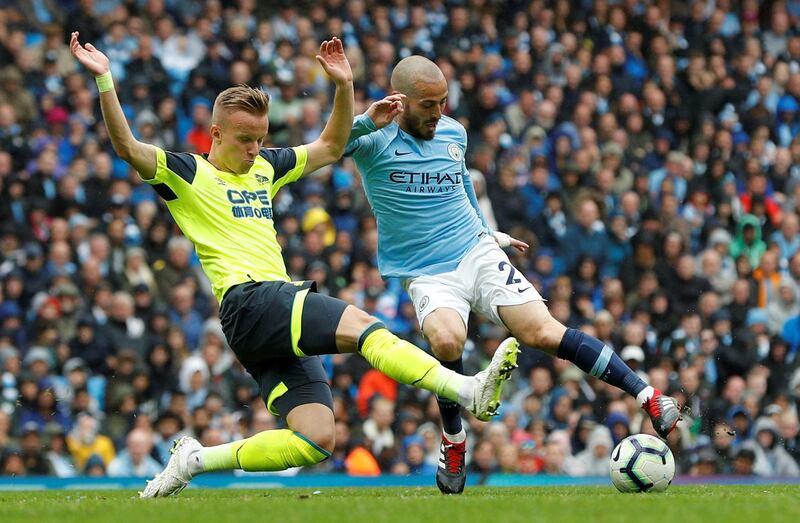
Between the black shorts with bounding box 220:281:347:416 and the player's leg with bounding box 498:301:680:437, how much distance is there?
1434 millimetres

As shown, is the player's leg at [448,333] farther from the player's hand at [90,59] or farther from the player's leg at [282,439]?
the player's hand at [90,59]

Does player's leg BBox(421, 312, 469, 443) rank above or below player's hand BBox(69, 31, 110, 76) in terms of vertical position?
below

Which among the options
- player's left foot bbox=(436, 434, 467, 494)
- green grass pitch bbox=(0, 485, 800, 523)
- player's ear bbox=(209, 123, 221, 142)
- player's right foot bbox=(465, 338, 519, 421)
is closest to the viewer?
green grass pitch bbox=(0, 485, 800, 523)

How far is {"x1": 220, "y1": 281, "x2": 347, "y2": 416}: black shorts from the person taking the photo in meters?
7.23

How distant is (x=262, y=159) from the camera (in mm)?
8242

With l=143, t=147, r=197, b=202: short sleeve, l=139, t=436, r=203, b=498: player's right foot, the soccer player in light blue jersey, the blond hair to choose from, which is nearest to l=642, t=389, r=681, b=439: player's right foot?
the soccer player in light blue jersey

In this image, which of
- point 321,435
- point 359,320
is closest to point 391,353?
point 359,320

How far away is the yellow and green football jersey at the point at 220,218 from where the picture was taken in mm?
7637

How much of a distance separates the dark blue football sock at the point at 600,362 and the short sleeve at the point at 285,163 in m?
2.03

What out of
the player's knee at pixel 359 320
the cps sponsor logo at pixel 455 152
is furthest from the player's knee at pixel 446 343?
the cps sponsor logo at pixel 455 152

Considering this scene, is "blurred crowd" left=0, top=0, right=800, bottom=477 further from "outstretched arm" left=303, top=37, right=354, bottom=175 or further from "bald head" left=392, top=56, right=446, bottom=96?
"bald head" left=392, top=56, right=446, bottom=96

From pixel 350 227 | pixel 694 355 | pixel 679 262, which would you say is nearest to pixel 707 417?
pixel 694 355

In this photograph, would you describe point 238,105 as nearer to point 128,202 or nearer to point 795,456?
point 128,202

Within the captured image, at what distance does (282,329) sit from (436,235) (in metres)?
1.91
